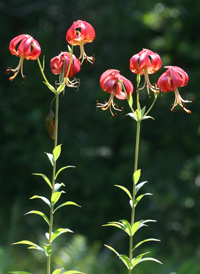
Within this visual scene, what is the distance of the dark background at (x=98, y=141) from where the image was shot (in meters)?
4.30

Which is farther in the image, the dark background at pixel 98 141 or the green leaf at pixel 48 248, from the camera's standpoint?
the dark background at pixel 98 141

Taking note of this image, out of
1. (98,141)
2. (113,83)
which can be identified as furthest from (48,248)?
(98,141)

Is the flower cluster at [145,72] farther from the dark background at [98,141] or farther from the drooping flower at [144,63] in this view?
the dark background at [98,141]

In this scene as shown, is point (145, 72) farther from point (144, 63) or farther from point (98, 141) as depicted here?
point (98, 141)

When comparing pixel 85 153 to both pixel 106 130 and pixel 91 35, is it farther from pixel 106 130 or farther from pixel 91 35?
pixel 91 35

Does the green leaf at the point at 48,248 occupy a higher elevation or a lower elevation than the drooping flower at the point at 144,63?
lower

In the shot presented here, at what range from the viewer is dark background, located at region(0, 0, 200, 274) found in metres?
4.30

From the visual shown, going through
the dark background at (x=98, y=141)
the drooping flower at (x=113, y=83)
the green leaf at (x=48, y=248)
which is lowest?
the dark background at (x=98, y=141)

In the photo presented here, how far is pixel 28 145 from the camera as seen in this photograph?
4.78m

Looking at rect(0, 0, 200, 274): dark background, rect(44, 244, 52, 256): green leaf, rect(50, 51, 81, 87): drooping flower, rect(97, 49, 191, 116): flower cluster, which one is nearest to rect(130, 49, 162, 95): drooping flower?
rect(97, 49, 191, 116): flower cluster

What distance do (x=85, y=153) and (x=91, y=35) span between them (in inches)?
137

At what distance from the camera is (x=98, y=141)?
4.76 m

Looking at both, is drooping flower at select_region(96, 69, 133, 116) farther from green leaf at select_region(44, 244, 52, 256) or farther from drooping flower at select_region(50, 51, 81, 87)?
green leaf at select_region(44, 244, 52, 256)

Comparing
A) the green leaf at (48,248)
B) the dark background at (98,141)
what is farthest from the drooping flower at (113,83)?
the dark background at (98,141)
